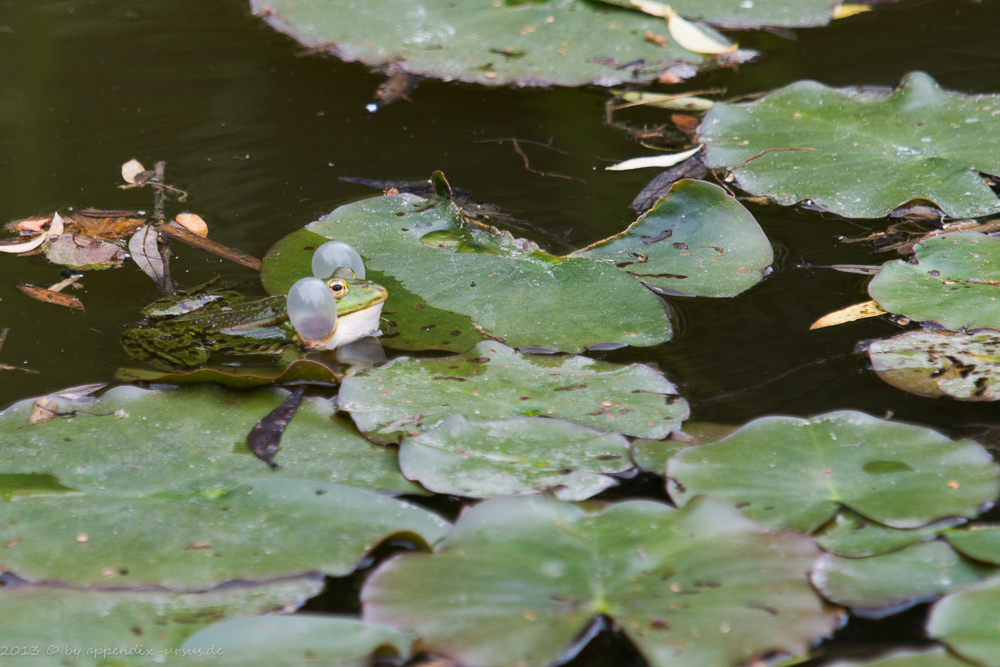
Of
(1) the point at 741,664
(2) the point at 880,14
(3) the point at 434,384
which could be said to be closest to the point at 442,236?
(3) the point at 434,384

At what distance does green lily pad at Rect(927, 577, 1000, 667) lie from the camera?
3.26 feet

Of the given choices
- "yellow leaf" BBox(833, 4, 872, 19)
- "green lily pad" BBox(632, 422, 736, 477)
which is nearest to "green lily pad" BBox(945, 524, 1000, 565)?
"green lily pad" BBox(632, 422, 736, 477)

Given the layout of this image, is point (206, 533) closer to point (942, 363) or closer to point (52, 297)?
point (52, 297)

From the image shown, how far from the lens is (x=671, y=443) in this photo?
1.40m

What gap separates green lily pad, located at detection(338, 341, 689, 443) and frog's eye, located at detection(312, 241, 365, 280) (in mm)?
348

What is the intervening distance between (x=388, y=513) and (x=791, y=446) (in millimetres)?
689

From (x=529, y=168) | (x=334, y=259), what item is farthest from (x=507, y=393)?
(x=529, y=168)

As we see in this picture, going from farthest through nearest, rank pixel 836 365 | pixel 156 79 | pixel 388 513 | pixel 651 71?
pixel 156 79, pixel 651 71, pixel 836 365, pixel 388 513

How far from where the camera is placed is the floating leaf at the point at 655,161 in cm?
241

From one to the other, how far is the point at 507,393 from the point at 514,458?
0.66ft

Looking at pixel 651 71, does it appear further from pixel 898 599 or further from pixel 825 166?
pixel 898 599

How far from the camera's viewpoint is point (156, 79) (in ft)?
9.77

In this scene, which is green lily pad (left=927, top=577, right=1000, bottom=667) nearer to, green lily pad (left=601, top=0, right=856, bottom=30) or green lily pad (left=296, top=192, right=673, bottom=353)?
green lily pad (left=296, top=192, right=673, bottom=353)

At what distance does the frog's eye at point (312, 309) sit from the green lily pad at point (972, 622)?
4.11ft
